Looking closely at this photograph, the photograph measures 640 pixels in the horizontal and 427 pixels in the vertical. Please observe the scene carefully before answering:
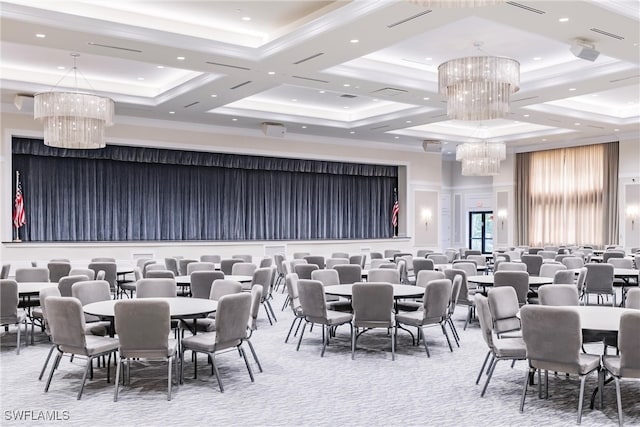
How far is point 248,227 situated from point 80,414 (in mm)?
12796

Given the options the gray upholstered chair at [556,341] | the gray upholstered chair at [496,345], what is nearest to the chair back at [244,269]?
the gray upholstered chair at [496,345]

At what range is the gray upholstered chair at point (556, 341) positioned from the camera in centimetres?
480

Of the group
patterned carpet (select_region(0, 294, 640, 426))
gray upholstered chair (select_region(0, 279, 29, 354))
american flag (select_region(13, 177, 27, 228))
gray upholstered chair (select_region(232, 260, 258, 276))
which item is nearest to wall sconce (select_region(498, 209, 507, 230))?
gray upholstered chair (select_region(232, 260, 258, 276))

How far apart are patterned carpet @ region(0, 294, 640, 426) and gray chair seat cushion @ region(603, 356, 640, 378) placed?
400 mm

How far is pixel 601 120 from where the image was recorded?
15.0 m

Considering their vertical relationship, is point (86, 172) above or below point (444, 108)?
below

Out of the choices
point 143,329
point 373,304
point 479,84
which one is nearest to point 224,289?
point 373,304

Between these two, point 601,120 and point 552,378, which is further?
point 601,120

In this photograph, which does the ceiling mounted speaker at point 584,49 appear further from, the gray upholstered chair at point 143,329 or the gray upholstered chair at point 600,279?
the gray upholstered chair at point 143,329

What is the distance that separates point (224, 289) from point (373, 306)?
170cm

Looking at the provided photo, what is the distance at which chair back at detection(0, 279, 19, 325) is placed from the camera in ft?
23.4

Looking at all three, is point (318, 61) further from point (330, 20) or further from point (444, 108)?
point (444, 108)

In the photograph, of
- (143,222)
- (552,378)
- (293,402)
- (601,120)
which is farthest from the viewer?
(143,222)

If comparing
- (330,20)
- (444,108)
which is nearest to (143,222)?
(444,108)
